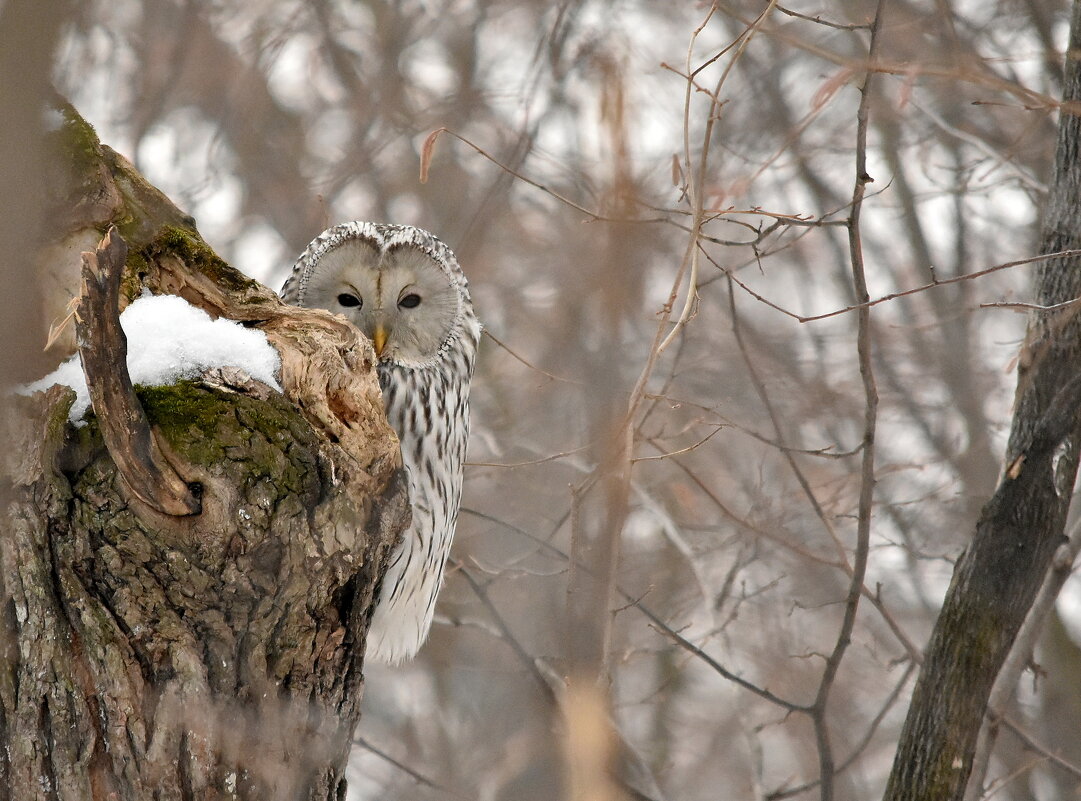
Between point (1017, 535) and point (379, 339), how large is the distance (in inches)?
69.0

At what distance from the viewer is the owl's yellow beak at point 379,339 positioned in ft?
10.8

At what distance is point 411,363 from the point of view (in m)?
3.41

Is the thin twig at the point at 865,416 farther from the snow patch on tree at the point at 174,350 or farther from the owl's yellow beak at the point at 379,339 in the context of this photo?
the owl's yellow beak at the point at 379,339

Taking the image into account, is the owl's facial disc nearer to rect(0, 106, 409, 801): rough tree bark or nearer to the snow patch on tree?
the snow patch on tree

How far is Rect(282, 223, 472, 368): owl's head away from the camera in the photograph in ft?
11.1

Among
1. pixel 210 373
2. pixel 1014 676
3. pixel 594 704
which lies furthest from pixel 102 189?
pixel 1014 676

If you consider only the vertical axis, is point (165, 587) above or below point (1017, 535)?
below

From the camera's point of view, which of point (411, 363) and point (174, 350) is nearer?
point (174, 350)

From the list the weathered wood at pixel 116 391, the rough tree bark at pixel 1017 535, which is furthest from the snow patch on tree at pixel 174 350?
the rough tree bark at pixel 1017 535

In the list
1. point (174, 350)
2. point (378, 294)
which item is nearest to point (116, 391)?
point (174, 350)

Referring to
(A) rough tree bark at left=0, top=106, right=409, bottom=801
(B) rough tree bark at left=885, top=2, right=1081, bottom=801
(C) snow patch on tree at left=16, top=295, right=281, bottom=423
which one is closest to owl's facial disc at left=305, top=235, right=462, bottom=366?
(C) snow patch on tree at left=16, top=295, right=281, bottom=423

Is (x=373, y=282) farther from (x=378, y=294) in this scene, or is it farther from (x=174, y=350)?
(x=174, y=350)

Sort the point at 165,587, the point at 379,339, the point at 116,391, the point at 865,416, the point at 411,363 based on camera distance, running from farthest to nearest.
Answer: the point at 411,363 → the point at 379,339 → the point at 865,416 → the point at 165,587 → the point at 116,391

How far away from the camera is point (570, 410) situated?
6.73 m
